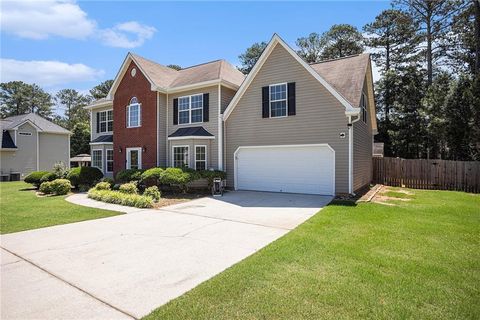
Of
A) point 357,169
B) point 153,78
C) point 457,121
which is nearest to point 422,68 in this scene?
point 457,121

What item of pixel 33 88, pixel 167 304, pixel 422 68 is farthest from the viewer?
pixel 33 88

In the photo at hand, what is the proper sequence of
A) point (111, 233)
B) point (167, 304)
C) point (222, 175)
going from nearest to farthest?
point (167, 304), point (111, 233), point (222, 175)

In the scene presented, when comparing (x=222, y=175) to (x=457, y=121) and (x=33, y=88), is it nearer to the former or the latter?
(x=457, y=121)

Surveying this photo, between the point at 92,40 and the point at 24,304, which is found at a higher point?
the point at 92,40

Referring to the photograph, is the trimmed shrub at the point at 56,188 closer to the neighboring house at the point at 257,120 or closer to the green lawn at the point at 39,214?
the green lawn at the point at 39,214

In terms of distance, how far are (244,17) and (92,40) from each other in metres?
7.21

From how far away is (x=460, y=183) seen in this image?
15797 millimetres

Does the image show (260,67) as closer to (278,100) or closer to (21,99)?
(278,100)

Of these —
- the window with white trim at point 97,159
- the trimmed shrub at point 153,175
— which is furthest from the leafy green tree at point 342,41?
the trimmed shrub at point 153,175

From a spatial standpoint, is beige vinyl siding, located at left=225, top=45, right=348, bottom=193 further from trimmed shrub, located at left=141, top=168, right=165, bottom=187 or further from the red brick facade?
the red brick facade

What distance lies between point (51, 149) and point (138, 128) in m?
16.5

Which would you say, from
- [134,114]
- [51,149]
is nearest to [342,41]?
[134,114]

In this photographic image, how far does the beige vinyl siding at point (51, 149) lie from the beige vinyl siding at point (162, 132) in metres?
17.4

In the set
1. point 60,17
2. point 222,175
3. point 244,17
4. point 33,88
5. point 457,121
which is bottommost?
point 222,175
